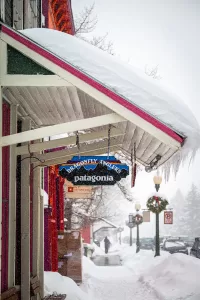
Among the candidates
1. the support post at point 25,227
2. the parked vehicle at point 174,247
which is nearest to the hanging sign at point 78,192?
the support post at point 25,227

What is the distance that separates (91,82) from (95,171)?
4.56 ft

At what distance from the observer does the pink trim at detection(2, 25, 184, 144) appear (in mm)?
5102

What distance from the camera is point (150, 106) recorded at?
5340 millimetres

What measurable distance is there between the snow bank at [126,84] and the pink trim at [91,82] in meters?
0.07

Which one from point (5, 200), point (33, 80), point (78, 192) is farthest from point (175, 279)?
point (33, 80)

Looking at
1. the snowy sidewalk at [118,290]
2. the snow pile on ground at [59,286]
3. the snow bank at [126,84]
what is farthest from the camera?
the snowy sidewalk at [118,290]

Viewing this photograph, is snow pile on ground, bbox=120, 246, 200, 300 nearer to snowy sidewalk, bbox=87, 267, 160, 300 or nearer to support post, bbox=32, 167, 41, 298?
snowy sidewalk, bbox=87, 267, 160, 300

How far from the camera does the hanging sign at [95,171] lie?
A: 6.07 meters

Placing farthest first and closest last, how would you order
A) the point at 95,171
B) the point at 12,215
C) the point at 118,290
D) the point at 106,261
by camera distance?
1. the point at 106,261
2. the point at 118,290
3. the point at 12,215
4. the point at 95,171

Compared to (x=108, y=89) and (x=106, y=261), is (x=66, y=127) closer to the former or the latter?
(x=108, y=89)

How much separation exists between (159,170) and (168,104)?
1.42m

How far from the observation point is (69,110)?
7.20m

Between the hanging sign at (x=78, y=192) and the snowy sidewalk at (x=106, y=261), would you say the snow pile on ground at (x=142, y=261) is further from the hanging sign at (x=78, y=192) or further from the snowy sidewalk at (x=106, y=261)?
the hanging sign at (x=78, y=192)

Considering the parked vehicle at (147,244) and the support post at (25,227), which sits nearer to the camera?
the support post at (25,227)
